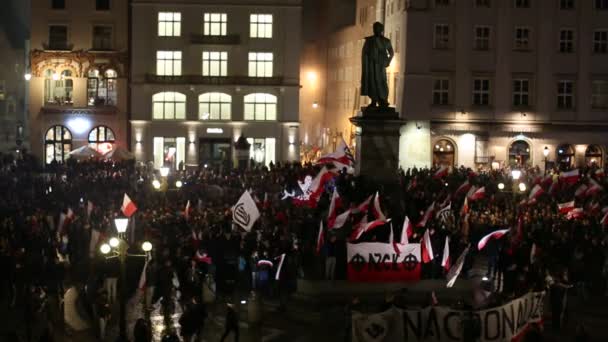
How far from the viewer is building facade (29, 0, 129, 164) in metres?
69.5

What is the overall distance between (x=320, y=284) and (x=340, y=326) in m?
2.32

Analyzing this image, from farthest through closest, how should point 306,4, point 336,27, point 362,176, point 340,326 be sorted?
point 306,4 < point 336,27 < point 362,176 < point 340,326

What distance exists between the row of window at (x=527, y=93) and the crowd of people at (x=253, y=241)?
26.9 meters

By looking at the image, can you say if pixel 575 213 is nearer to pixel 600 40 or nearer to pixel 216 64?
pixel 600 40

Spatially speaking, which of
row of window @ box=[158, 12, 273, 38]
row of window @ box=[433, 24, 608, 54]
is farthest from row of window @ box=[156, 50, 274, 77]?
row of window @ box=[433, 24, 608, 54]

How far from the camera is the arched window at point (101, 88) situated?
69875 mm

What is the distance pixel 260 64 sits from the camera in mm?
69312

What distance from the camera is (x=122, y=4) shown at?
6994 cm

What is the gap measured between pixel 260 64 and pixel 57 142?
14.3 meters

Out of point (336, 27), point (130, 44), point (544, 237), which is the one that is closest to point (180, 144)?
point (130, 44)

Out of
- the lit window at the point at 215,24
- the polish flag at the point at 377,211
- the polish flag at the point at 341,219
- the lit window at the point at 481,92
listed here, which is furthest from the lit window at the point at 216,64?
the polish flag at the point at 341,219

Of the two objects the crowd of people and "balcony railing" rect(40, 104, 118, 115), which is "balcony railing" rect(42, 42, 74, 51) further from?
the crowd of people

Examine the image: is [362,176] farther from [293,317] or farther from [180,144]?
[180,144]

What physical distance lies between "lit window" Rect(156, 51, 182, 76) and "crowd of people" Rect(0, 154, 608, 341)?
2956 centimetres
